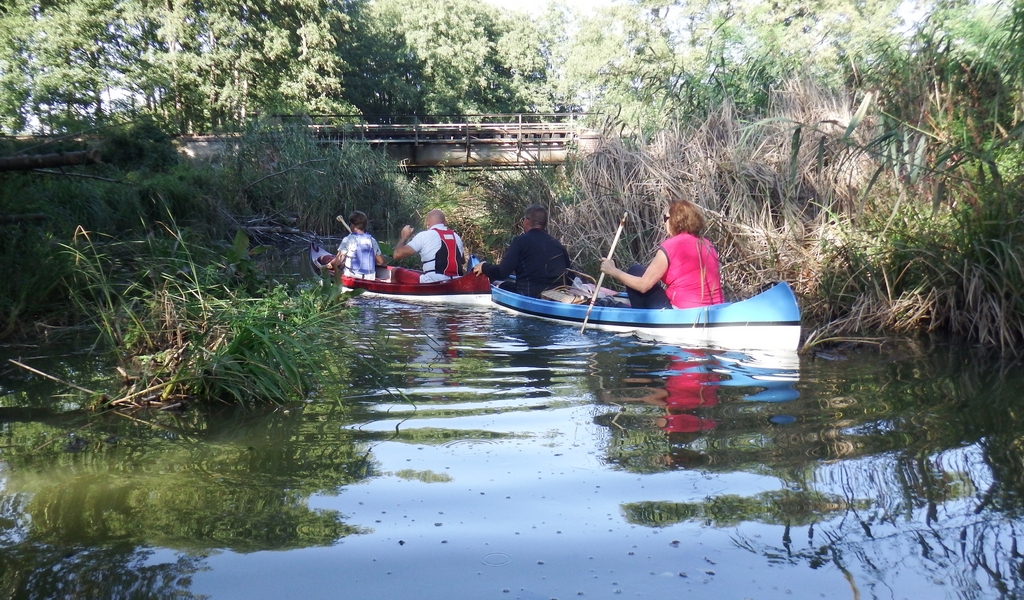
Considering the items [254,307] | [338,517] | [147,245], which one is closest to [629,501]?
[338,517]

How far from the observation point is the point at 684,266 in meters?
7.72

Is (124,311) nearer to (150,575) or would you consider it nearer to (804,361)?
(150,575)

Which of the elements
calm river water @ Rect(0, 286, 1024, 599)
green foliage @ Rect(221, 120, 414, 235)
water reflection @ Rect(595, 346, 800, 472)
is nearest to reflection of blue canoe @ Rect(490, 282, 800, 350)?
water reflection @ Rect(595, 346, 800, 472)

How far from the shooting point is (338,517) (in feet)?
11.0

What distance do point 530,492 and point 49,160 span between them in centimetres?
426

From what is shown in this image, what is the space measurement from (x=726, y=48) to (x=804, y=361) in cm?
560

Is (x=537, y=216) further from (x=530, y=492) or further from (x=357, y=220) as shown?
(x=530, y=492)

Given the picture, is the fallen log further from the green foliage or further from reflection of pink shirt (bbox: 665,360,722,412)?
the green foliage

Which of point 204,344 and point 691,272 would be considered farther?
point 691,272

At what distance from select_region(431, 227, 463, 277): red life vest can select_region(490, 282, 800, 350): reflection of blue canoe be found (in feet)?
12.4

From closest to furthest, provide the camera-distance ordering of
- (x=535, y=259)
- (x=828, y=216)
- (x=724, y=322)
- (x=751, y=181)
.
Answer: (x=724, y=322), (x=828, y=216), (x=751, y=181), (x=535, y=259)

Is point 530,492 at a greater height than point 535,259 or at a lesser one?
lesser

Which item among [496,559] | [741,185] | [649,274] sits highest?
[741,185]

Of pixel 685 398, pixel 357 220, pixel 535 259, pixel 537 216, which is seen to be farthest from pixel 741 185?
pixel 357 220
